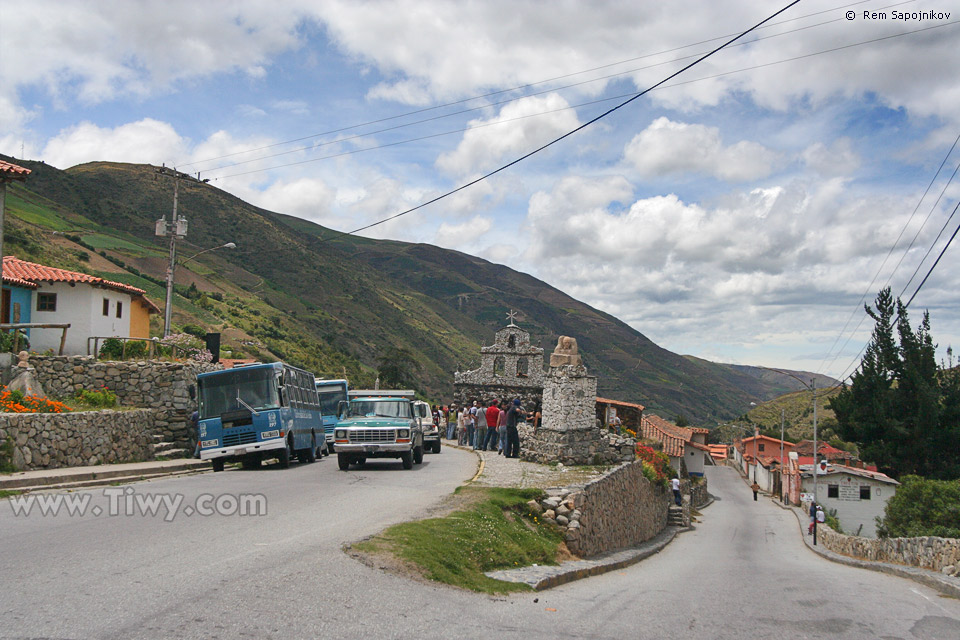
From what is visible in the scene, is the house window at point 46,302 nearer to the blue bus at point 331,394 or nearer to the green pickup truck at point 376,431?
the blue bus at point 331,394

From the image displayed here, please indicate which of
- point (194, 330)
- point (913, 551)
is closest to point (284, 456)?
point (913, 551)

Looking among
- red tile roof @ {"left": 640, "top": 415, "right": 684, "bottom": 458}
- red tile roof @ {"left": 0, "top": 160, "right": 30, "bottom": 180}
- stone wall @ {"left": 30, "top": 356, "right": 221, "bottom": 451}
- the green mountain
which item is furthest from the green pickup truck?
red tile roof @ {"left": 640, "top": 415, "right": 684, "bottom": 458}

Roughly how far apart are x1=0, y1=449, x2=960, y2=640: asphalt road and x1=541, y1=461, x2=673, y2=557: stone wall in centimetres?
128

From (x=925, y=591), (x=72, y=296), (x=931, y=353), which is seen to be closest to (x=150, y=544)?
(x=925, y=591)

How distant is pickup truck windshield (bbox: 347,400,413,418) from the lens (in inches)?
827

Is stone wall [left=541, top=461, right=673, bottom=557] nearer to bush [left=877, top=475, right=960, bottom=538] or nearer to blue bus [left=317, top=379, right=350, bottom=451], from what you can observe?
blue bus [left=317, top=379, right=350, bottom=451]

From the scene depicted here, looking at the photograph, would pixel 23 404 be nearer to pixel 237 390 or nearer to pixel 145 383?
pixel 237 390

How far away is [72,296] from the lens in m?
28.3

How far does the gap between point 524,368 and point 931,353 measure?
94.8 feet

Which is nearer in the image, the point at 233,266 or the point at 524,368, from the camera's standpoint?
the point at 524,368

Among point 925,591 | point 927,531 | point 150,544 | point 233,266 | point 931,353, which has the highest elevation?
point 233,266

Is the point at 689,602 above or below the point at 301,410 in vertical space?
below

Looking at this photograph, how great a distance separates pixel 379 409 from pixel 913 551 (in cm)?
1371

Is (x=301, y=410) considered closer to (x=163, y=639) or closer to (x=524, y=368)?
(x=163, y=639)
